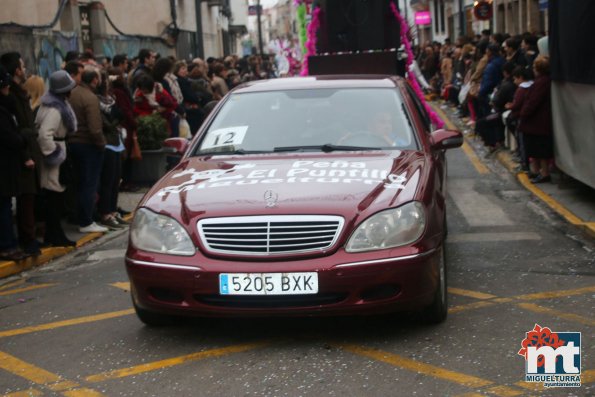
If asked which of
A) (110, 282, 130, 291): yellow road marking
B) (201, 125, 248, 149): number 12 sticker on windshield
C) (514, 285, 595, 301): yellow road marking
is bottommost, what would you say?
(110, 282, 130, 291): yellow road marking

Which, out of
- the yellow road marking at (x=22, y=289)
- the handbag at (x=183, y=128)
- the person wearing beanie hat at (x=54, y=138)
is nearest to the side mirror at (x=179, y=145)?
the yellow road marking at (x=22, y=289)

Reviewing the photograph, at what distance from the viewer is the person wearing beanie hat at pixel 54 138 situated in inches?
373

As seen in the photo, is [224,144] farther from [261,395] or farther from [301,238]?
[261,395]

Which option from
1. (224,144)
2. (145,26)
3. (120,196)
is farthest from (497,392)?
(145,26)

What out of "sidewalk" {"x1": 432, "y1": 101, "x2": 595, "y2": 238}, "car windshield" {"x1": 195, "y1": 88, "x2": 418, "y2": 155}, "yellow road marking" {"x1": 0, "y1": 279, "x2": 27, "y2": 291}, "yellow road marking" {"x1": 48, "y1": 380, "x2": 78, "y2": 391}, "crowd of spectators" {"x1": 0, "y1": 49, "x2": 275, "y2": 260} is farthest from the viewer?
"sidewalk" {"x1": 432, "y1": 101, "x2": 595, "y2": 238}

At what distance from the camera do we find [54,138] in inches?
380

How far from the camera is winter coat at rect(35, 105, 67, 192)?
31.0 feet

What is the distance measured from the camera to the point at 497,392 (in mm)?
4867

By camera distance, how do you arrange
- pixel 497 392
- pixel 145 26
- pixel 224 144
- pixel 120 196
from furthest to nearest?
1. pixel 145 26
2. pixel 120 196
3. pixel 224 144
4. pixel 497 392

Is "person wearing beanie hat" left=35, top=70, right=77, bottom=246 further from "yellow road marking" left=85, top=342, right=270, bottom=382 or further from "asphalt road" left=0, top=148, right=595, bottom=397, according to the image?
"yellow road marking" left=85, top=342, right=270, bottom=382

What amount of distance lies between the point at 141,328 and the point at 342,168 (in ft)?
5.38

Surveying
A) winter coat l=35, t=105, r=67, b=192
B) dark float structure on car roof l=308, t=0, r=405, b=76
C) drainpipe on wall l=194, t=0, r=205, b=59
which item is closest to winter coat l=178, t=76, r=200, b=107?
dark float structure on car roof l=308, t=0, r=405, b=76

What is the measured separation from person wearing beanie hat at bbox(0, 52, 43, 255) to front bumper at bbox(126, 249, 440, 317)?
3.43m

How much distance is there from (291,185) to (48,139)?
4.12m
